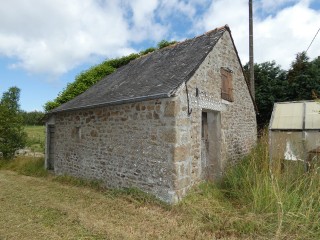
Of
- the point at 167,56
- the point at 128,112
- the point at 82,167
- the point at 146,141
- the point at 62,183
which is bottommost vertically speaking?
the point at 62,183

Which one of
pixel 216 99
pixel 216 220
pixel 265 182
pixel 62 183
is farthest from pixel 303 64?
pixel 62 183

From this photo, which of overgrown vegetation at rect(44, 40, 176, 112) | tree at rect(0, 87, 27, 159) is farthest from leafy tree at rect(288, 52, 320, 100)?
tree at rect(0, 87, 27, 159)

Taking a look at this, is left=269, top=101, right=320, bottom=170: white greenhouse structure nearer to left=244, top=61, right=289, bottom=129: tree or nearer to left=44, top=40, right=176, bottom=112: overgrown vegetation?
left=244, top=61, right=289, bottom=129: tree

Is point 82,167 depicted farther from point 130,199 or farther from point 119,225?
point 119,225

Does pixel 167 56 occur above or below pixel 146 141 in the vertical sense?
above

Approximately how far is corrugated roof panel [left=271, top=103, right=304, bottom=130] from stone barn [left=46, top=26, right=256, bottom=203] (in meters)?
1.69

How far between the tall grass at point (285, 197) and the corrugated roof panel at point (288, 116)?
3.26ft

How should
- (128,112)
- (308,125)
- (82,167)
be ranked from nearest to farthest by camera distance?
(308,125)
(128,112)
(82,167)

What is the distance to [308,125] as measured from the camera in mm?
6488

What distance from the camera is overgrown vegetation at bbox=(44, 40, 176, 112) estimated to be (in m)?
14.6

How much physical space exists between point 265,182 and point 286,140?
173 centimetres

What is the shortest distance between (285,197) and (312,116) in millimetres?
2656

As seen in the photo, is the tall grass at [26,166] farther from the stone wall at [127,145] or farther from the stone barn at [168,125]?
the stone wall at [127,145]

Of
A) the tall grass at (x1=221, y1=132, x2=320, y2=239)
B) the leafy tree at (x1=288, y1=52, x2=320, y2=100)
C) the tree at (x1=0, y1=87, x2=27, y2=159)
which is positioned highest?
the leafy tree at (x1=288, y1=52, x2=320, y2=100)
